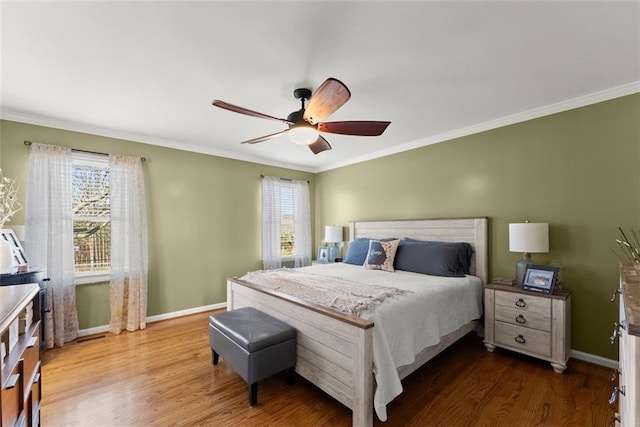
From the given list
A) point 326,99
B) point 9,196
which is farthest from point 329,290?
point 9,196

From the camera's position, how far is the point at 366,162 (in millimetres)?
4812

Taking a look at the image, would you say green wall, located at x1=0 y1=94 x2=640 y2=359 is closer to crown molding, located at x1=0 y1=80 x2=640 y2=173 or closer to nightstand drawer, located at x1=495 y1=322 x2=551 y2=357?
crown molding, located at x1=0 y1=80 x2=640 y2=173

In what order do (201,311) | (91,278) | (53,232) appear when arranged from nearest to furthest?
(53,232)
(91,278)
(201,311)

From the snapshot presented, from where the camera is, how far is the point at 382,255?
11.9 feet

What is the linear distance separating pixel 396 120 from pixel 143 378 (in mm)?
3596

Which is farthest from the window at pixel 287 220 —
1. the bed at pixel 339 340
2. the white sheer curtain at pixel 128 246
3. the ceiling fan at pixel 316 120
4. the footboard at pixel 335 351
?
the ceiling fan at pixel 316 120

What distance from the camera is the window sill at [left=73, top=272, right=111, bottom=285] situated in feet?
11.0

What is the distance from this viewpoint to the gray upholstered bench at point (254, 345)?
6.73 feet

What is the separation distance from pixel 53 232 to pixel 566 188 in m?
5.46

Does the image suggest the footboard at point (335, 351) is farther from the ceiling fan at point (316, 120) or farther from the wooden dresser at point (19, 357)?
the wooden dresser at point (19, 357)

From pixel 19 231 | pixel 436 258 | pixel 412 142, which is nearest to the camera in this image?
pixel 19 231

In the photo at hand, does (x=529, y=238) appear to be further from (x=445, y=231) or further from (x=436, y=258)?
(x=445, y=231)

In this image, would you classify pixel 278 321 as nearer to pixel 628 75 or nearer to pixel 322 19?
pixel 322 19

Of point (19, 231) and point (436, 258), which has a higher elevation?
point (19, 231)
